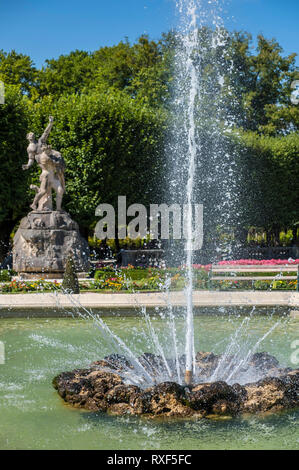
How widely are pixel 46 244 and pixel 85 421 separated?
15.4 m

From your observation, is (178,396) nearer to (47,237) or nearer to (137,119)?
(47,237)

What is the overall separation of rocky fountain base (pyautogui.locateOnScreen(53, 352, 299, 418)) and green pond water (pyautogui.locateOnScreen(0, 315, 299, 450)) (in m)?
0.12

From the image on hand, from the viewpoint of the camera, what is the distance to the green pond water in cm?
576

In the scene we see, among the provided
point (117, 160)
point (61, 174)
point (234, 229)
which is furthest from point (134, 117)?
point (234, 229)

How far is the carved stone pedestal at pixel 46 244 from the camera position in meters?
21.3

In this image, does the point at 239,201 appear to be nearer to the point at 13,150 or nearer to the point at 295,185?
the point at 295,185

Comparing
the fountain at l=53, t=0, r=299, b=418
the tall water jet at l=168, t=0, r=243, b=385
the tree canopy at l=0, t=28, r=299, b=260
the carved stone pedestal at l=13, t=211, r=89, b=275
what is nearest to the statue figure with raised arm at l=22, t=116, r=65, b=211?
the carved stone pedestal at l=13, t=211, r=89, b=275

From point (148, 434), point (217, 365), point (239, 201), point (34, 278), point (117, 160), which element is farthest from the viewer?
point (239, 201)

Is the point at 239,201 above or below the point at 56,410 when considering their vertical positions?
above

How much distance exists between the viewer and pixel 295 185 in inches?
1419

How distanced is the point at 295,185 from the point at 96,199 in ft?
45.6

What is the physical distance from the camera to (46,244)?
2138 centimetres

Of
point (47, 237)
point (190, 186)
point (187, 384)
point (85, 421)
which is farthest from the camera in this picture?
point (47, 237)

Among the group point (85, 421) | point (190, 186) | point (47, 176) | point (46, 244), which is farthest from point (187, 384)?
point (47, 176)
